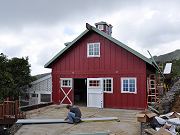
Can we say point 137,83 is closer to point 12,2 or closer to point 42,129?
point 42,129

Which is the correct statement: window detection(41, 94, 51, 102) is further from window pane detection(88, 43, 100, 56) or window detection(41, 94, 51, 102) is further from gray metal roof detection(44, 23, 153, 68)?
window pane detection(88, 43, 100, 56)

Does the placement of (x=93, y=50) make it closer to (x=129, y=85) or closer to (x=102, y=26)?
(x=102, y=26)

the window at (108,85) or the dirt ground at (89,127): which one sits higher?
the window at (108,85)

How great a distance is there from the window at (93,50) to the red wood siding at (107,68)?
0.82 ft

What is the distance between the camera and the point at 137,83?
1822 cm

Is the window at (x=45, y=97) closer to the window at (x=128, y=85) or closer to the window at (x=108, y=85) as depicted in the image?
the window at (x=108, y=85)

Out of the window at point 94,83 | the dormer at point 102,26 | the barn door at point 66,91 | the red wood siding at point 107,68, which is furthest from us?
the dormer at point 102,26

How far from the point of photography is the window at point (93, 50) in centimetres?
1993

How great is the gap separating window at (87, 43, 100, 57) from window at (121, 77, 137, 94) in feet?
8.99

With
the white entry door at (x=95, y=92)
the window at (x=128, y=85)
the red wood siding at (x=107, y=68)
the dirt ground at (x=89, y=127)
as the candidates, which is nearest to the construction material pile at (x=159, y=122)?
the dirt ground at (x=89, y=127)

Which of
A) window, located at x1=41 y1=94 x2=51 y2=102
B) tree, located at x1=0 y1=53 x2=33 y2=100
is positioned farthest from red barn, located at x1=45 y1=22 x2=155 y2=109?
tree, located at x1=0 y1=53 x2=33 y2=100

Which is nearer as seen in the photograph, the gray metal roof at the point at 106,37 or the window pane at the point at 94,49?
the gray metal roof at the point at 106,37

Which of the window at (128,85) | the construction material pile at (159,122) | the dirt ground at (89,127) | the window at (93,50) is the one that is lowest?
the dirt ground at (89,127)

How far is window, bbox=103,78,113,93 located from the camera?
19.2 metres
